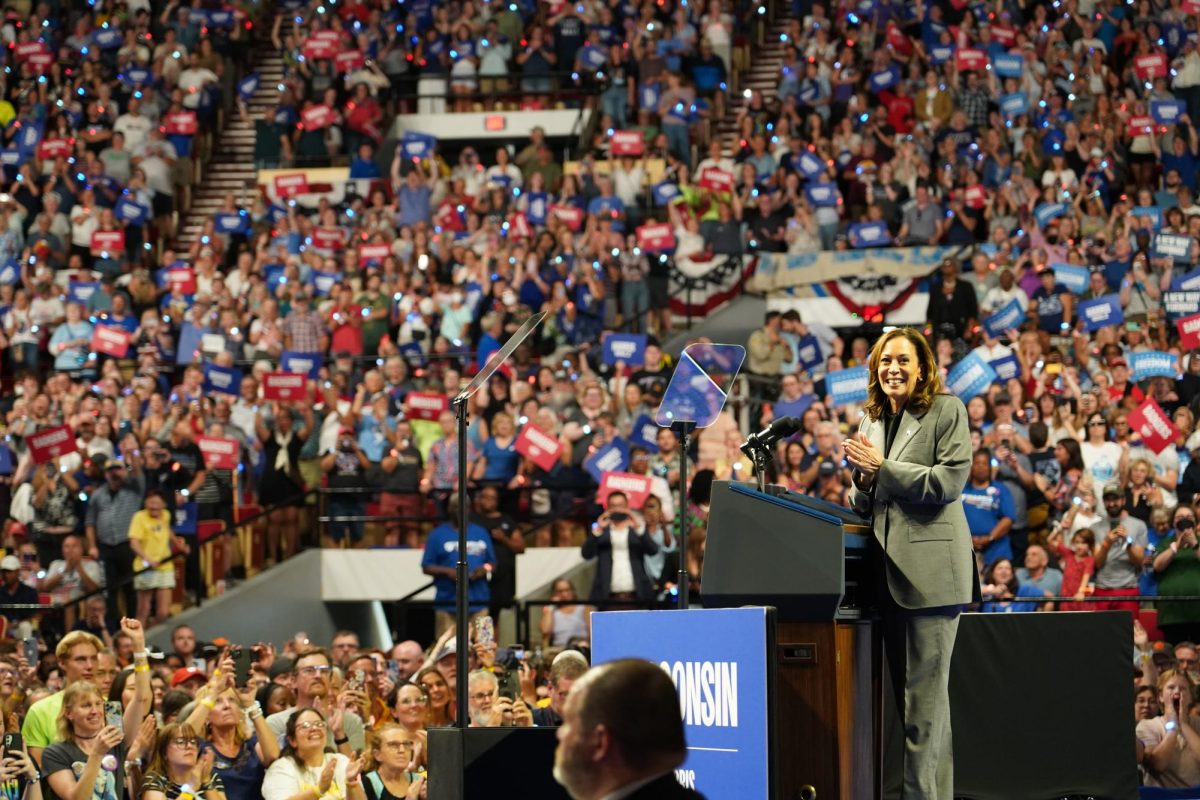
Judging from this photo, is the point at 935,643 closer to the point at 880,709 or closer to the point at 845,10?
the point at 880,709

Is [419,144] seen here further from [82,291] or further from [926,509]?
[926,509]

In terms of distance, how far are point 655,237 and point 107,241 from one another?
6.25m

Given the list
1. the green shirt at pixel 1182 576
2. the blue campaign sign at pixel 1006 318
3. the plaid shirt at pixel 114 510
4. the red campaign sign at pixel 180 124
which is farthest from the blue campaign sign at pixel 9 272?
the green shirt at pixel 1182 576

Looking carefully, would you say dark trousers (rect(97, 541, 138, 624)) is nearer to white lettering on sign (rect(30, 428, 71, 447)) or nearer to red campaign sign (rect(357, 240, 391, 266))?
white lettering on sign (rect(30, 428, 71, 447))

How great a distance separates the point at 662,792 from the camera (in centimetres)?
349

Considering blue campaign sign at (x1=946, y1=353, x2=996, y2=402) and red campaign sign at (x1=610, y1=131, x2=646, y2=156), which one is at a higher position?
red campaign sign at (x1=610, y1=131, x2=646, y2=156)

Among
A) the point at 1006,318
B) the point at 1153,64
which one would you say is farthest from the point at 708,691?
the point at 1153,64

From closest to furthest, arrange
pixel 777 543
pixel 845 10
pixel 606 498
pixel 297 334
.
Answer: pixel 777 543, pixel 606 498, pixel 297 334, pixel 845 10

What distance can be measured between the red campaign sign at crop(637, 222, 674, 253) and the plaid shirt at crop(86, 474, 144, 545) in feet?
17.4

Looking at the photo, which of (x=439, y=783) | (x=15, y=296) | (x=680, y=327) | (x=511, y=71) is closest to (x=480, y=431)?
(x=680, y=327)

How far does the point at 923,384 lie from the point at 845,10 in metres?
15.9

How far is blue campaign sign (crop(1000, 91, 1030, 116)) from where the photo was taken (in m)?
18.5

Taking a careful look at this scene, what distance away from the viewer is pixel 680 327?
1823cm

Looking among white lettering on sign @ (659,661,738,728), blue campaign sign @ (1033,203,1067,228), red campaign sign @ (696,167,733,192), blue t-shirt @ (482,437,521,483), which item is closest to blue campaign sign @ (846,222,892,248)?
red campaign sign @ (696,167,733,192)
